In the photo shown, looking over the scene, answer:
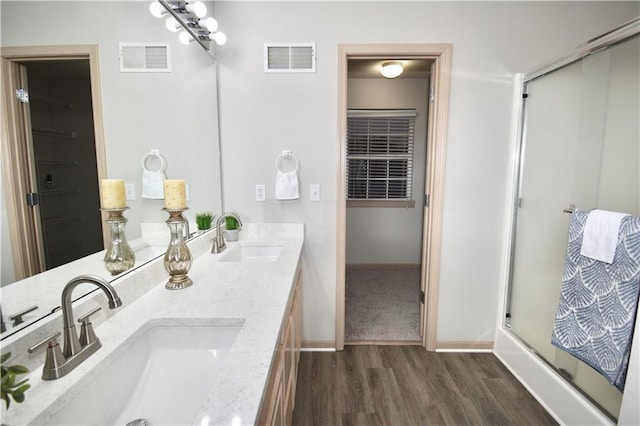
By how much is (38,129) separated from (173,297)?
70cm

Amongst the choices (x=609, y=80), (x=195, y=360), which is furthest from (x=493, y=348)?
(x=195, y=360)

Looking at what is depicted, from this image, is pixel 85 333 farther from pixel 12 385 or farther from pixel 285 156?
pixel 285 156

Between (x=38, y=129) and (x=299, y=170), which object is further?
(x=299, y=170)

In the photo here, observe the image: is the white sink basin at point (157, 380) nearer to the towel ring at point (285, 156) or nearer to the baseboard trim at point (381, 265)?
the towel ring at point (285, 156)

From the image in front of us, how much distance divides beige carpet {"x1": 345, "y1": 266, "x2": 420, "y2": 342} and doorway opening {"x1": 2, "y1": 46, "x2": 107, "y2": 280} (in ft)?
6.84

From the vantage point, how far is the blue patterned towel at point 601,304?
4.18 feet

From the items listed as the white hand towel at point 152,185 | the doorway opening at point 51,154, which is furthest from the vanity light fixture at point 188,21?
the white hand towel at point 152,185

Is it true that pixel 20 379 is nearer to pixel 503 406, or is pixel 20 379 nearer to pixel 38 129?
pixel 38 129

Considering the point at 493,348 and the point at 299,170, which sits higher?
the point at 299,170

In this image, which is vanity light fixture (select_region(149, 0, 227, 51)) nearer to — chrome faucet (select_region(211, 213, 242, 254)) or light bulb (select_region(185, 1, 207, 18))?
light bulb (select_region(185, 1, 207, 18))

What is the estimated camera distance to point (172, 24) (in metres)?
1.51

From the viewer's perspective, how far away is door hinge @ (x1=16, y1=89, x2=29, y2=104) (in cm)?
73

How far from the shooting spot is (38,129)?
766 millimetres

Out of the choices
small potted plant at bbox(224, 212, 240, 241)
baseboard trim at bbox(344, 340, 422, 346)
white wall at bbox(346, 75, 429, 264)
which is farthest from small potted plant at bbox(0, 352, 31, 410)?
white wall at bbox(346, 75, 429, 264)
